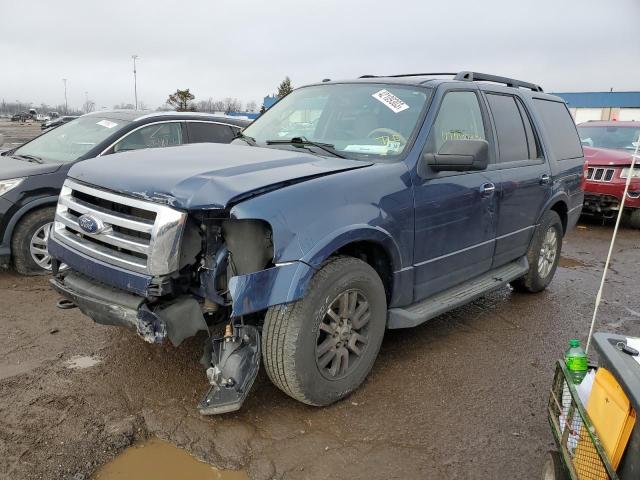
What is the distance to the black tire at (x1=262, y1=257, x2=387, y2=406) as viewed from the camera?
276cm

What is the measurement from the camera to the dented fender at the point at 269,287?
8.37ft

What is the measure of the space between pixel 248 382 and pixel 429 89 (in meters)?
2.42

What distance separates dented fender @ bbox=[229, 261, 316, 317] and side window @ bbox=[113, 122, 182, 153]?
367cm

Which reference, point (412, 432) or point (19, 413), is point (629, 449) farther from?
point (19, 413)

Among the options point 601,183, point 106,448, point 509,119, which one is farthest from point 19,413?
point 601,183

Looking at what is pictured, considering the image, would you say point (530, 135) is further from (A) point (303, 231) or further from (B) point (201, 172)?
(B) point (201, 172)

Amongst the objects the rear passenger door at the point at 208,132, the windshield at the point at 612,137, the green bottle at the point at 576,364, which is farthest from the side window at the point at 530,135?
the windshield at the point at 612,137

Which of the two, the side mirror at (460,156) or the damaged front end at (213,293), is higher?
the side mirror at (460,156)

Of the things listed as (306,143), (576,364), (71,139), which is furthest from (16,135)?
(576,364)

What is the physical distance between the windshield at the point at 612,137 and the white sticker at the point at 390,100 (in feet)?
25.5

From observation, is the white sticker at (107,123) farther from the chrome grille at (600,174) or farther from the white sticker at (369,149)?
the chrome grille at (600,174)

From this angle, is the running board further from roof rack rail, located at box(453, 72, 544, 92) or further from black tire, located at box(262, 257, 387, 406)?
roof rack rail, located at box(453, 72, 544, 92)

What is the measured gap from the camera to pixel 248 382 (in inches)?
107

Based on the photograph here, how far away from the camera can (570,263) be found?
691cm
